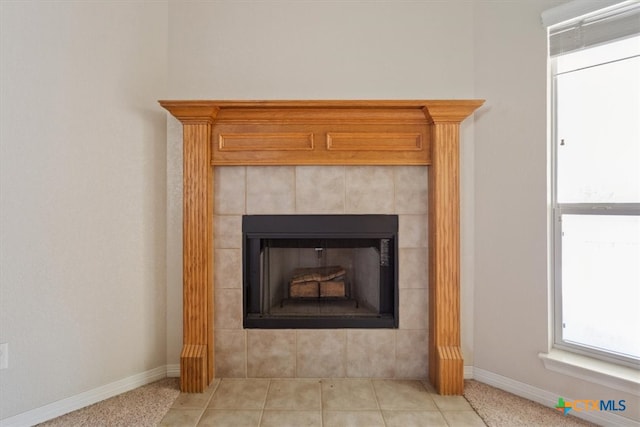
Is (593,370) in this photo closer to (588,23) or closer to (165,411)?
(588,23)

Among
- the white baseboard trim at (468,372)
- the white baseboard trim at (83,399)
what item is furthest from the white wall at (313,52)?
the white baseboard trim at (83,399)

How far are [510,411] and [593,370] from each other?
486mm

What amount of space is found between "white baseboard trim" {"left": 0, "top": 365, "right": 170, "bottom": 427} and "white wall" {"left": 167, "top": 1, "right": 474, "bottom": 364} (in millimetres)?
572

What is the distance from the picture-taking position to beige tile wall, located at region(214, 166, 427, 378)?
2.11 metres

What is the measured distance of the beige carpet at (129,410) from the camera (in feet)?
5.51

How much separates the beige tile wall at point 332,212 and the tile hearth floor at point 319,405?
0.12m

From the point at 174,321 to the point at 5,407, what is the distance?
87 centimetres

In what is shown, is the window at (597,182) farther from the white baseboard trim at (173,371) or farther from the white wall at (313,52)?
the white baseboard trim at (173,371)

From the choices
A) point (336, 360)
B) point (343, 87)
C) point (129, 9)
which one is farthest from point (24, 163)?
point (336, 360)

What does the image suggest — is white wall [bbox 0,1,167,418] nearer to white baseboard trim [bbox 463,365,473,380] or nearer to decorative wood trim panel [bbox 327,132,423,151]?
decorative wood trim panel [bbox 327,132,423,151]

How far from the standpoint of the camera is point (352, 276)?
225 centimetres

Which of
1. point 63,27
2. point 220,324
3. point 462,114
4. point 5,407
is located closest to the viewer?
point 5,407

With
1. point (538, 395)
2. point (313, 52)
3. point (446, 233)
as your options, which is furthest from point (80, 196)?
point (538, 395)

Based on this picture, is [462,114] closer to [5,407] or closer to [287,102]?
[287,102]
